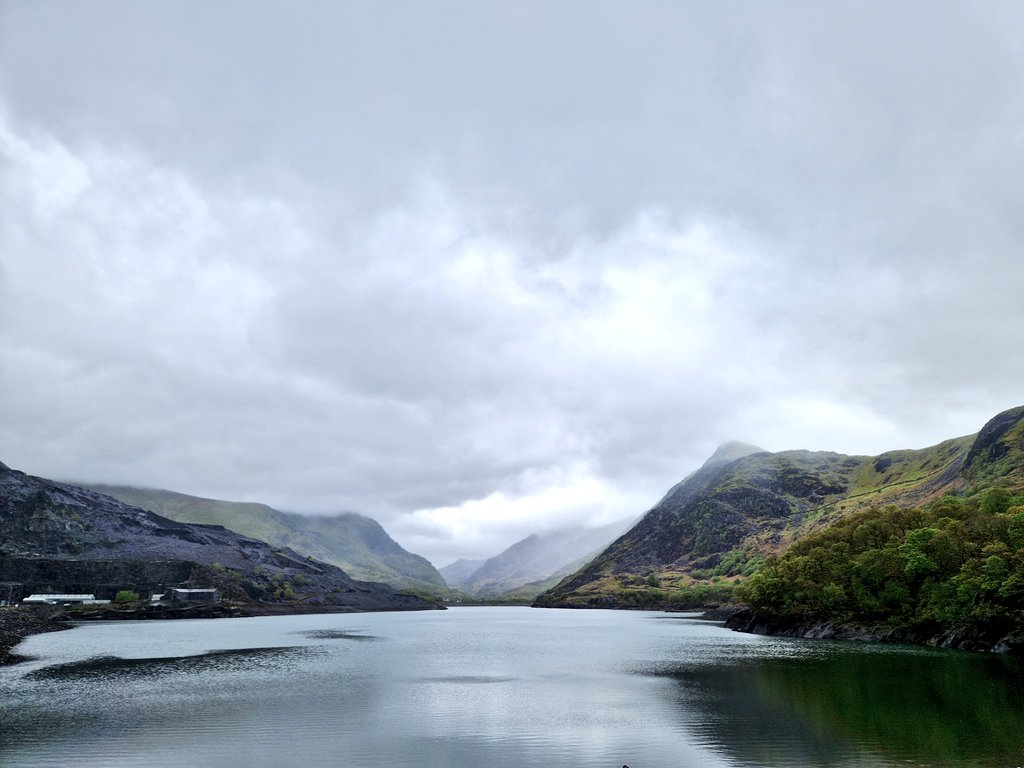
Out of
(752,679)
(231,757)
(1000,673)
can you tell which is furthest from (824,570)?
(231,757)

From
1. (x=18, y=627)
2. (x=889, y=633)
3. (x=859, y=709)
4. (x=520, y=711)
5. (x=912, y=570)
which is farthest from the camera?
(x=18, y=627)

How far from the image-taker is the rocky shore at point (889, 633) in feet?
323

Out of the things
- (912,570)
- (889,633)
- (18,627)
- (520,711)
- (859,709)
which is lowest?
(18,627)

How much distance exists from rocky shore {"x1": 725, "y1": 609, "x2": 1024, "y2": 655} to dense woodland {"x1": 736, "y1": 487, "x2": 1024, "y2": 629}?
151cm

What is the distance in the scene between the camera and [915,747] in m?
41.1

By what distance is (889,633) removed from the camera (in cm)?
12581

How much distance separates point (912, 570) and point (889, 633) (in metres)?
15.4

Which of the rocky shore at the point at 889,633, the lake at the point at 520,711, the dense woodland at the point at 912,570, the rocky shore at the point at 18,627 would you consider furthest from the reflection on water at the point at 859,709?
the rocky shore at the point at 18,627

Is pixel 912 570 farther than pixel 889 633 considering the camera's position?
No

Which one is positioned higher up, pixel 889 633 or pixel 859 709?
pixel 859 709

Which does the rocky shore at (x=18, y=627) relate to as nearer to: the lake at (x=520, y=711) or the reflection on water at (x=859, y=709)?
the lake at (x=520, y=711)

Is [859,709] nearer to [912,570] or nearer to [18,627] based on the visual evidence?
[912,570]

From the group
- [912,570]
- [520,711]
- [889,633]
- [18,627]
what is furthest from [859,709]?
[18,627]

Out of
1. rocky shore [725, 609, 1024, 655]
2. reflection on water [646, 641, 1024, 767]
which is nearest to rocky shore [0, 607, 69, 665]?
reflection on water [646, 641, 1024, 767]
